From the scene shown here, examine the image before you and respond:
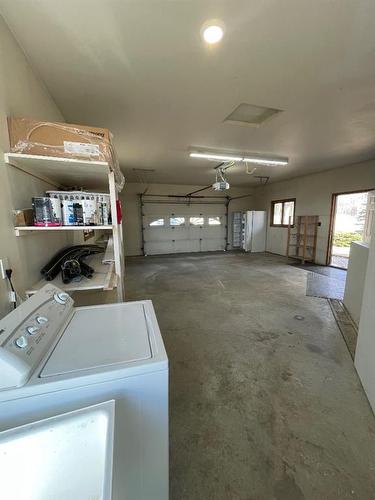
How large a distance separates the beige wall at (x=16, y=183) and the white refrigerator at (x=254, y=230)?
732 cm

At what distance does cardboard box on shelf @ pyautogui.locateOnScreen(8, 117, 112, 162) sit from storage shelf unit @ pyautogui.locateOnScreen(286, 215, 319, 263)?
6370mm

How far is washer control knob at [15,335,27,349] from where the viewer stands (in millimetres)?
768

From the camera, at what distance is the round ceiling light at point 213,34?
1.41 metres

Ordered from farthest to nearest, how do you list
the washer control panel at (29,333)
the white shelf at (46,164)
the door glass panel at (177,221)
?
the door glass panel at (177,221) → the white shelf at (46,164) → the washer control panel at (29,333)

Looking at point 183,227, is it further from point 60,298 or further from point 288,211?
point 60,298

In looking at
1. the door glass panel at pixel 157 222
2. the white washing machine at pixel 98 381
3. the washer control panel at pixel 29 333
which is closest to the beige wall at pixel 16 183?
the washer control panel at pixel 29 333

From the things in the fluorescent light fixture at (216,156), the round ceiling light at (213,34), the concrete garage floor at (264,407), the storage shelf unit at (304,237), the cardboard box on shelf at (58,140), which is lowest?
the concrete garage floor at (264,407)

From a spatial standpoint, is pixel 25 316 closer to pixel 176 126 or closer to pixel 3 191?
pixel 3 191

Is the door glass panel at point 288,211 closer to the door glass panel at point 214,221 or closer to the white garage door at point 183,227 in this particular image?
the white garage door at point 183,227

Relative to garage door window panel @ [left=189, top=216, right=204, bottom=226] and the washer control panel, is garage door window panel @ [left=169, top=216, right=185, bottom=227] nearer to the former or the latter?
garage door window panel @ [left=189, top=216, right=204, bottom=226]

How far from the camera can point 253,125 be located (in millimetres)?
2945

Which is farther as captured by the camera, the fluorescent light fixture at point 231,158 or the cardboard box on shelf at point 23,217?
the fluorescent light fixture at point 231,158

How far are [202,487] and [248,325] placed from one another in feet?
6.17

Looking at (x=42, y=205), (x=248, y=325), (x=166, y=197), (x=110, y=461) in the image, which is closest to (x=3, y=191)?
(x=42, y=205)
